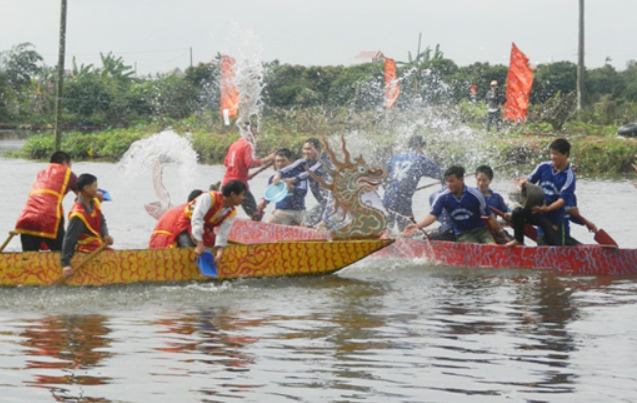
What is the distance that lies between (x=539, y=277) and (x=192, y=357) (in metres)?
5.98

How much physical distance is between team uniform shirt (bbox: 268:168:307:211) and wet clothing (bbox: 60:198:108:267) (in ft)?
16.7

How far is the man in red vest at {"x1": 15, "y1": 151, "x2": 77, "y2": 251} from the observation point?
1189cm

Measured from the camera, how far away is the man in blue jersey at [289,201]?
16.6 metres

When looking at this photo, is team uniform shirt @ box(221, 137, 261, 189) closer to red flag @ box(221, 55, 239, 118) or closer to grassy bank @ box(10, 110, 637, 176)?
grassy bank @ box(10, 110, 637, 176)

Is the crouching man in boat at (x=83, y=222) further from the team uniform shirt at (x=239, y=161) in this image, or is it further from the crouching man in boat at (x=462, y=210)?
the team uniform shirt at (x=239, y=161)

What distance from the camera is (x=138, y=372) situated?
26.9ft

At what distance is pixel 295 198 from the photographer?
54.8 feet

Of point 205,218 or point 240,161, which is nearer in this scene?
point 205,218

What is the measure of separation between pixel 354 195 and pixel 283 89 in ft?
149

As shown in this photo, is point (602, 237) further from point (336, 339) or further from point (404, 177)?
point (336, 339)

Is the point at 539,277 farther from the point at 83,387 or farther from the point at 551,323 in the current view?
the point at 83,387

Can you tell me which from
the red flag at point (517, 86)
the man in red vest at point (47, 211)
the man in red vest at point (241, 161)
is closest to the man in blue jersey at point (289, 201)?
the man in red vest at point (241, 161)

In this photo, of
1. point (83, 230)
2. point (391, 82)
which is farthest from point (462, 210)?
point (391, 82)

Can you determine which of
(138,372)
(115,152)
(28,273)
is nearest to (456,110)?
(115,152)
